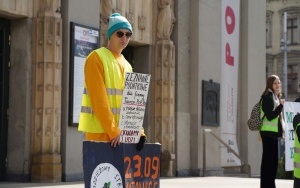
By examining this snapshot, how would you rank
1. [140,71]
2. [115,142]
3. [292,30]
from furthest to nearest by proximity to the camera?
1. [292,30]
2. [140,71]
3. [115,142]

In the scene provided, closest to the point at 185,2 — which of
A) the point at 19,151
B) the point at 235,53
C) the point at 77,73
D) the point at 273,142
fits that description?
the point at 235,53

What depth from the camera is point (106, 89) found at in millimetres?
6285

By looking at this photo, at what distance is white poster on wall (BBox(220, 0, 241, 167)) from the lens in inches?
775

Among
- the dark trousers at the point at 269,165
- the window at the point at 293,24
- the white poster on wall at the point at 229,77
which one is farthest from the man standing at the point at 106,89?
the window at the point at 293,24

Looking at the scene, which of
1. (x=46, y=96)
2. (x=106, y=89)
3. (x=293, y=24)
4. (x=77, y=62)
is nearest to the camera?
(x=106, y=89)

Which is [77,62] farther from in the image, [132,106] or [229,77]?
[132,106]

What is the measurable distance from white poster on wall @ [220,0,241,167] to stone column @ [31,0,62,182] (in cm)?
689

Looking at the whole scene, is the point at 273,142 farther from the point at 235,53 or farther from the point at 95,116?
the point at 235,53

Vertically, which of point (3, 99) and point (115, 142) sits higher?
point (3, 99)

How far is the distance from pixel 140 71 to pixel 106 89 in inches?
437

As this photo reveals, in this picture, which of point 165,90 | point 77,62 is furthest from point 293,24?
point 77,62

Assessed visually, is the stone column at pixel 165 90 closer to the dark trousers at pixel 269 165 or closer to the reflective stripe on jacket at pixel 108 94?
the dark trousers at pixel 269 165

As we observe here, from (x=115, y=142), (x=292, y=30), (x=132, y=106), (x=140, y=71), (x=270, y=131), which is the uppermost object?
(x=292, y=30)

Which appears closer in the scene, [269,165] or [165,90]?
[269,165]
